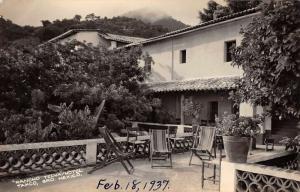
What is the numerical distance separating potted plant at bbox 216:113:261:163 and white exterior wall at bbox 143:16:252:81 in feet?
31.9

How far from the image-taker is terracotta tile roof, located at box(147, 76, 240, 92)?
48.3 feet

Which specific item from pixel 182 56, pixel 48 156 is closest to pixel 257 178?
pixel 48 156

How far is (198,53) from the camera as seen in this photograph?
17.6 metres

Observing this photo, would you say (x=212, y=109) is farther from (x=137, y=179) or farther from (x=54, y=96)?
(x=137, y=179)

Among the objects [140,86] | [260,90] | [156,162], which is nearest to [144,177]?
[156,162]

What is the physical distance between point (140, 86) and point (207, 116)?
4069mm

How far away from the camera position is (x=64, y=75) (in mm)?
11492

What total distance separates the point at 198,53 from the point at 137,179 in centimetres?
1124

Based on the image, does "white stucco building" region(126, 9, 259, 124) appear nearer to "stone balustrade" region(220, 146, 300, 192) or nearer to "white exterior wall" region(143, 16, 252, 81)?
"white exterior wall" region(143, 16, 252, 81)

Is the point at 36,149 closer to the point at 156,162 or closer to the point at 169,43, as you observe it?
the point at 156,162

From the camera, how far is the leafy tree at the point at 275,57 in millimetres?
5359

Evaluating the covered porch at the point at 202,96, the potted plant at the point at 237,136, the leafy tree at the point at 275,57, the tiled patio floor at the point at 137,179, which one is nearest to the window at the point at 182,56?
the covered porch at the point at 202,96

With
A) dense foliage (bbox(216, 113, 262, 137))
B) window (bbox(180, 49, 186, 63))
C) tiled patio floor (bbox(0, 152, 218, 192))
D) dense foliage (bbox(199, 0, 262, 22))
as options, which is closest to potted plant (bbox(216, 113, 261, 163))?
dense foliage (bbox(216, 113, 262, 137))

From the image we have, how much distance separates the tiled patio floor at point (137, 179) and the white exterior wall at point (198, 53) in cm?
826
